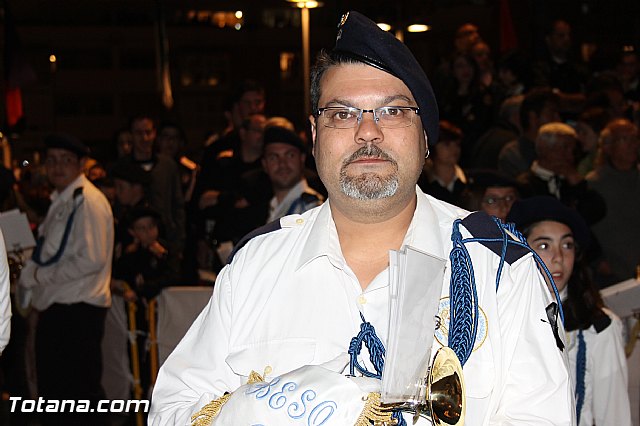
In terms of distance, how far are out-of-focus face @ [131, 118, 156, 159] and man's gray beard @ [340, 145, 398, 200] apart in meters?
7.07

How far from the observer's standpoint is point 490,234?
2.88m

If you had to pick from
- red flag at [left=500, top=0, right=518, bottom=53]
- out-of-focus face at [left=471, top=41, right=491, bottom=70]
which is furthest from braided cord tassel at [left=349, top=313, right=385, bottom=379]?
red flag at [left=500, top=0, right=518, bottom=53]

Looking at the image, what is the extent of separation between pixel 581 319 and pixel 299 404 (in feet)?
9.13

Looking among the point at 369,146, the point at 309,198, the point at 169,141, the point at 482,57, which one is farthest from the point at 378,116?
the point at 169,141

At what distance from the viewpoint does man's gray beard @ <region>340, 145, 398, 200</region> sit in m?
2.87

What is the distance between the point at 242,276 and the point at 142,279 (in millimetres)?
4752

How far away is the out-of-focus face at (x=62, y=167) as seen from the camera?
313 inches

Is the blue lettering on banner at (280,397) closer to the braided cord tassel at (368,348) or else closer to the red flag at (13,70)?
the braided cord tassel at (368,348)

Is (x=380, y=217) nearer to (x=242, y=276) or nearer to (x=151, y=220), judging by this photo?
(x=242, y=276)

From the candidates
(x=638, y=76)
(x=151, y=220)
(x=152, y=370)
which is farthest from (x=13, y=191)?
(x=638, y=76)

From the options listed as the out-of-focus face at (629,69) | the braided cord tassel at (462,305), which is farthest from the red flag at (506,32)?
the braided cord tassel at (462,305)

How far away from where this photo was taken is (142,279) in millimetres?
7691

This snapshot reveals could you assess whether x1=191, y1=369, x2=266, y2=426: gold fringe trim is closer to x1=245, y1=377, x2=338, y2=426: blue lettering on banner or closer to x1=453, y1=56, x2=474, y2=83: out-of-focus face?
x1=245, y1=377, x2=338, y2=426: blue lettering on banner

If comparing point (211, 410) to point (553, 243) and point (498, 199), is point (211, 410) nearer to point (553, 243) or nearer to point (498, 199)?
point (553, 243)
